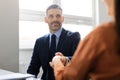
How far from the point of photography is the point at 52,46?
210cm

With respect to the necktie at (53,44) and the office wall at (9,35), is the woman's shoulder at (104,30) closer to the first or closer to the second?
the necktie at (53,44)

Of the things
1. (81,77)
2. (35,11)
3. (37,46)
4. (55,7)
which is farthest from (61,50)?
(81,77)

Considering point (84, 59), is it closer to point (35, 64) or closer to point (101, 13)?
point (35, 64)

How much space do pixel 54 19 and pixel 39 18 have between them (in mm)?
812

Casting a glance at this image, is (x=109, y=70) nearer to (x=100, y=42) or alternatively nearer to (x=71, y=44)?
(x=100, y=42)

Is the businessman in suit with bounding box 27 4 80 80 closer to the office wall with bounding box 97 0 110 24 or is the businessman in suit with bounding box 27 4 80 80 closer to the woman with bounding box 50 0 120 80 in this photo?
the woman with bounding box 50 0 120 80

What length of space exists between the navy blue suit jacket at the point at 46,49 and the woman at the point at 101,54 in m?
1.28

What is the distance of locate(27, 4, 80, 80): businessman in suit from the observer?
2.08 m

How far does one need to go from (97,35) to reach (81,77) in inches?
6.6

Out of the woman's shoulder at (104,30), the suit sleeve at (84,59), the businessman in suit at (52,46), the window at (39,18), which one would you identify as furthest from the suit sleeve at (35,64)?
the woman's shoulder at (104,30)

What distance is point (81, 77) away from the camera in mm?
806

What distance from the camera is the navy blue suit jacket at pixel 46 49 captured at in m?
2.09

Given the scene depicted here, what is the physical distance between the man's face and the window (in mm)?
622

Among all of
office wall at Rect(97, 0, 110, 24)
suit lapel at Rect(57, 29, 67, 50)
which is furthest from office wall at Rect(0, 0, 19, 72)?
office wall at Rect(97, 0, 110, 24)
